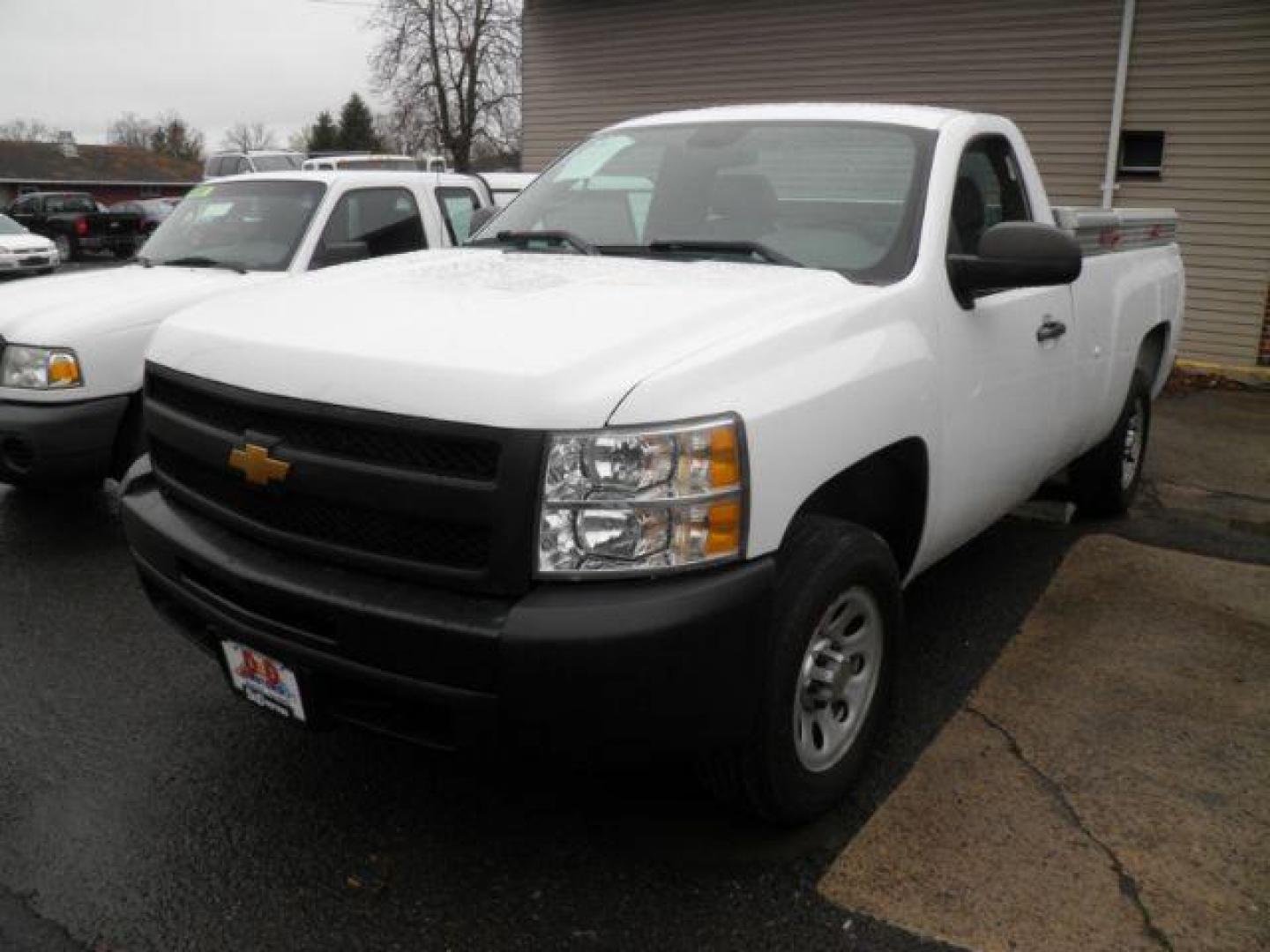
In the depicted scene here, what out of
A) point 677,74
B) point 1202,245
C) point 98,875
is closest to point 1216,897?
point 98,875

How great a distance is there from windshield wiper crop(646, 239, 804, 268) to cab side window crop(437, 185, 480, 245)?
376 cm

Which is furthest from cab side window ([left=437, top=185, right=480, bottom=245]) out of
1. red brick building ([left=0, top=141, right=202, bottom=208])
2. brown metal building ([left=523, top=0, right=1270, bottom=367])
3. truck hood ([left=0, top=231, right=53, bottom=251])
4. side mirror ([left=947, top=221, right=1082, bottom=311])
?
red brick building ([left=0, top=141, right=202, bottom=208])

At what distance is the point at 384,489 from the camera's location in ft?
7.50

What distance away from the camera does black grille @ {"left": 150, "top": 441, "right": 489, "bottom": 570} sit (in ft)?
7.38

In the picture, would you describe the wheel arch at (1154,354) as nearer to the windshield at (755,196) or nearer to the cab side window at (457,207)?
the windshield at (755,196)

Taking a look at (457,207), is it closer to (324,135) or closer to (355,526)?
(355,526)

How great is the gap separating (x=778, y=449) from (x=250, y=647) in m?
1.34

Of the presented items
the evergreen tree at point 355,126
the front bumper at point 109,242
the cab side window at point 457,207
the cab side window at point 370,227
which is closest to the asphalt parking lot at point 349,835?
the cab side window at point 370,227

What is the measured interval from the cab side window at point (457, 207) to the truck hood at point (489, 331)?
3841mm

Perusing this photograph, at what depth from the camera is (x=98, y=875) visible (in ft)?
8.65

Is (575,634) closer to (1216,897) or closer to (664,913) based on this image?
(664,913)

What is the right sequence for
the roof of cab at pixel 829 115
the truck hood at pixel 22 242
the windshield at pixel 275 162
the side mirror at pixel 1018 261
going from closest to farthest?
1. the side mirror at pixel 1018 261
2. the roof of cab at pixel 829 115
3. the truck hood at pixel 22 242
4. the windshield at pixel 275 162

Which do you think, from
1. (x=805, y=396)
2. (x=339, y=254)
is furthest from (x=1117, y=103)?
(x=805, y=396)

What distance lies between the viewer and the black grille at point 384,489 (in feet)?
7.12
